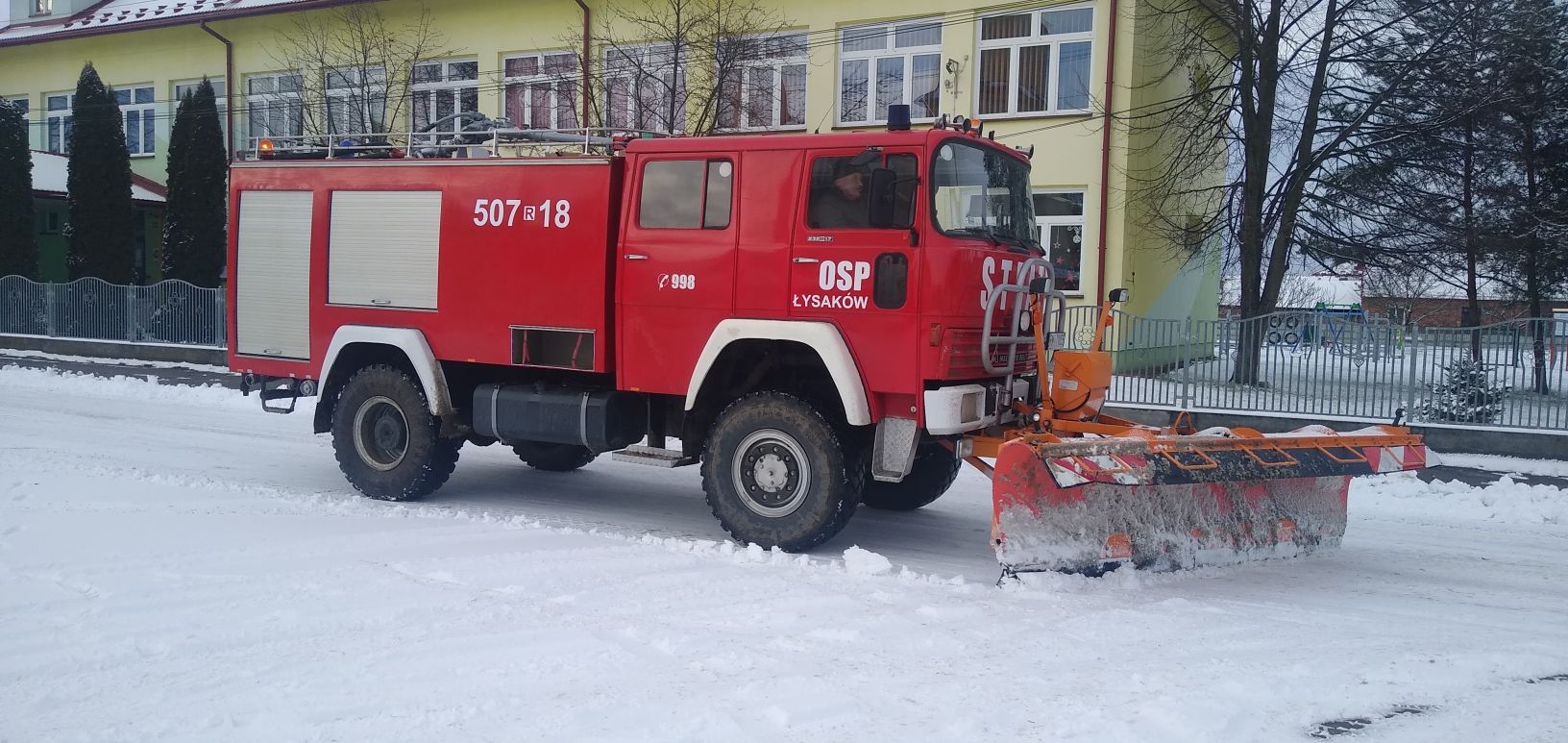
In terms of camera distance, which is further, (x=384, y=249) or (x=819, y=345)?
(x=384, y=249)

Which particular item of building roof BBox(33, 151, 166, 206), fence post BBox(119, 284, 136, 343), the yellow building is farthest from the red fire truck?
building roof BBox(33, 151, 166, 206)

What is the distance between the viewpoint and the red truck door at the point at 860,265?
705 centimetres

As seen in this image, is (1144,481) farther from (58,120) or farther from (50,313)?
(58,120)

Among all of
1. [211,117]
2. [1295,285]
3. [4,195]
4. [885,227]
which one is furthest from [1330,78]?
[1295,285]

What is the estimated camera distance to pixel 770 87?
21.1 metres

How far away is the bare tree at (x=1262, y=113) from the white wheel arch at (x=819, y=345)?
12478 millimetres

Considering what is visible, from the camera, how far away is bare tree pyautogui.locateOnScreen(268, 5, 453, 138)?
2377 centimetres

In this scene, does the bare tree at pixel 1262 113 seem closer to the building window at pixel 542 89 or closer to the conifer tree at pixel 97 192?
the building window at pixel 542 89

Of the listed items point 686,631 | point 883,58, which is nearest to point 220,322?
point 883,58

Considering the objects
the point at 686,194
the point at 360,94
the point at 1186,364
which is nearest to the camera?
the point at 686,194

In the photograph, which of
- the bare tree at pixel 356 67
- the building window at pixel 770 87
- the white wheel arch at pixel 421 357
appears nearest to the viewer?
the white wheel arch at pixel 421 357

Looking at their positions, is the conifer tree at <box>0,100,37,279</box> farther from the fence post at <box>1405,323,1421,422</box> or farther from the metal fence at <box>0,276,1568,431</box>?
the fence post at <box>1405,323,1421,422</box>

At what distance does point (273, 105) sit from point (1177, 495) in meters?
23.8

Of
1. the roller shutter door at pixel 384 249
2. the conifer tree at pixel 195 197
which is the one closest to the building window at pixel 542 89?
the conifer tree at pixel 195 197
